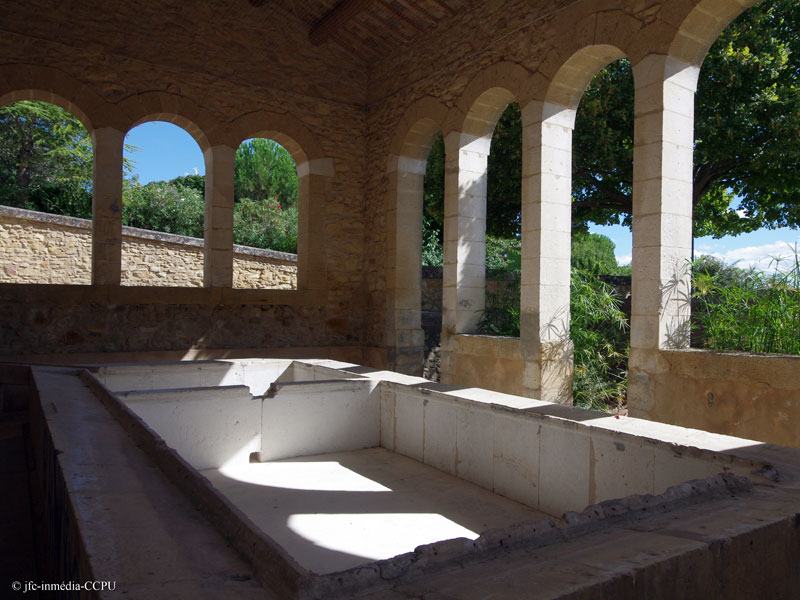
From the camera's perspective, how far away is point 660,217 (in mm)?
4402

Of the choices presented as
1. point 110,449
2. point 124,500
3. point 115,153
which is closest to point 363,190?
point 115,153

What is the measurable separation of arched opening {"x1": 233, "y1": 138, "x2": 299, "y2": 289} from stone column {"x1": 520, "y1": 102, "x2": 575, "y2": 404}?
271 inches

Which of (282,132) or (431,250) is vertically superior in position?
(282,132)

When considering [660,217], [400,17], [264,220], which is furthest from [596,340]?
[264,220]

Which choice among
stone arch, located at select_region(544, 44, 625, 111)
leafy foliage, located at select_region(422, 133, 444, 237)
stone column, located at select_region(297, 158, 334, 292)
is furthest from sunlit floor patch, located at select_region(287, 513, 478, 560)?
leafy foliage, located at select_region(422, 133, 444, 237)

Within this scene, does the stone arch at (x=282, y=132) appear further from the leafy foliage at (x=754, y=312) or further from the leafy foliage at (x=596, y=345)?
the leafy foliage at (x=754, y=312)

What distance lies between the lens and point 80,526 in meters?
1.40

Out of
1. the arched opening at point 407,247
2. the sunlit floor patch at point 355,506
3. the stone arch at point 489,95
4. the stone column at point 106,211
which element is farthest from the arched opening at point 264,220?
the sunlit floor patch at point 355,506

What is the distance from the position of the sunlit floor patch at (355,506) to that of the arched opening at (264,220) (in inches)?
314

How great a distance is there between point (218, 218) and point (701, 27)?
17.1ft

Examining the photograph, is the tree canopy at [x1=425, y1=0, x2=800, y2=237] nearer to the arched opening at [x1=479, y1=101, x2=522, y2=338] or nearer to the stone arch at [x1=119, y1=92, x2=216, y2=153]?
the arched opening at [x1=479, y1=101, x2=522, y2=338]

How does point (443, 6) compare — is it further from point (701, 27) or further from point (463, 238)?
point (701, 27)

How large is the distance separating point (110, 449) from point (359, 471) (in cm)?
171

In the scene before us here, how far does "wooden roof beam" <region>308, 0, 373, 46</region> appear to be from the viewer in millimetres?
6758
